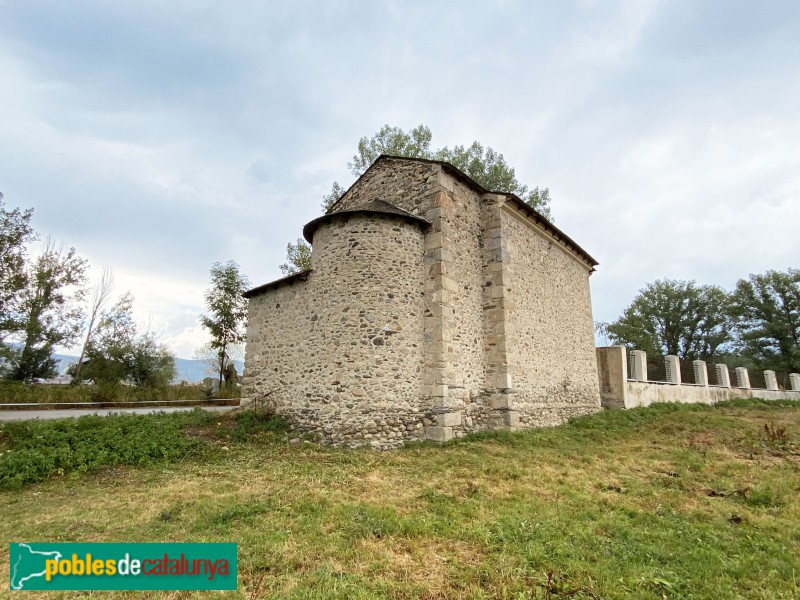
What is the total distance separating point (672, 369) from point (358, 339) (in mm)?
17225

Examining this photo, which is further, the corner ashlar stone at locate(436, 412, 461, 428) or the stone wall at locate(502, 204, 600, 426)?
the stone wall at locate(502, 204, 600, 426)

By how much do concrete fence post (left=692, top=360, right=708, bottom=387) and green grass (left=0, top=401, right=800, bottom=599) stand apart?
43.3 ft

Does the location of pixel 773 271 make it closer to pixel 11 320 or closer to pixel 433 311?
pixel 433 311

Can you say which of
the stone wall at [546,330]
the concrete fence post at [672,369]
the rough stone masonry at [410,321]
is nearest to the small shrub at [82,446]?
the rough stone masonry at [410,321]

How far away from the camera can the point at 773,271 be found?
1512 inches

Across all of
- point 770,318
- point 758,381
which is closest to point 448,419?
point 758,381

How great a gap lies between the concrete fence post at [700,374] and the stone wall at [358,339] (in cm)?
1835

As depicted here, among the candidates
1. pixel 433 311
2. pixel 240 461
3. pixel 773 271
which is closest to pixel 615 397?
pixel 433 311

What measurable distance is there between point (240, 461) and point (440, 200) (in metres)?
7.45

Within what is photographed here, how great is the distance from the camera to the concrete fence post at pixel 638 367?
17125 mm

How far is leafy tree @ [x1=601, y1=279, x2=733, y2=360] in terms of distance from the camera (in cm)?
4131

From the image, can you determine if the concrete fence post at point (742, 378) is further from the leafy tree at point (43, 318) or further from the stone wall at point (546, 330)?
the leafy tree at point (43, 318)

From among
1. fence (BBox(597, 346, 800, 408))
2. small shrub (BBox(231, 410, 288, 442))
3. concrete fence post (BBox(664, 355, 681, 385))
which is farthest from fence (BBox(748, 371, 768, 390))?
small shrub (BBox(231, 410, 288, 442))

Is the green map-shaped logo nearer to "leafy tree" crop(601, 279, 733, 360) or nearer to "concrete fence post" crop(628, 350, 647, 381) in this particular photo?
"concrete fence post" crop(628, 350, 647, 381)
